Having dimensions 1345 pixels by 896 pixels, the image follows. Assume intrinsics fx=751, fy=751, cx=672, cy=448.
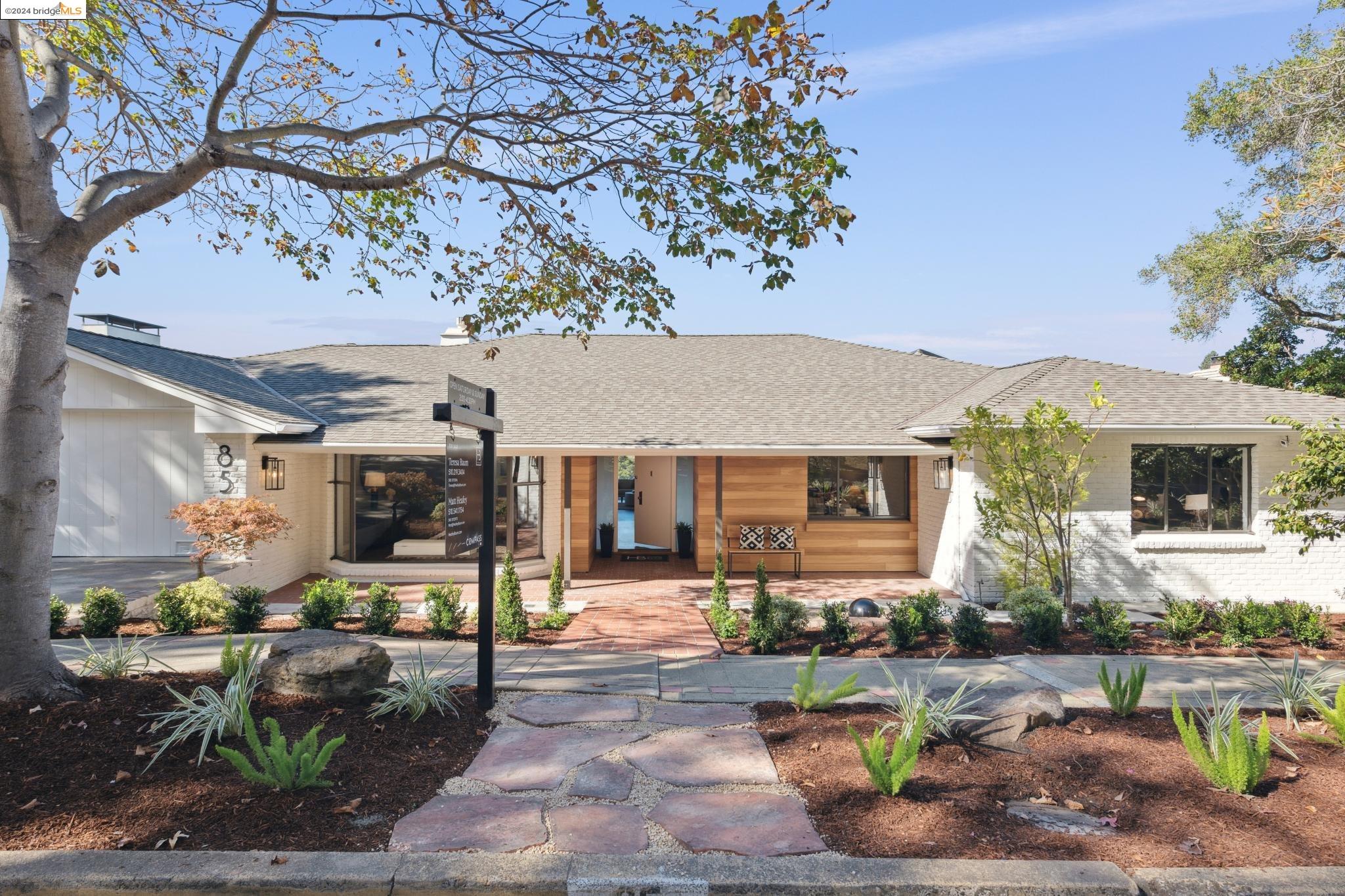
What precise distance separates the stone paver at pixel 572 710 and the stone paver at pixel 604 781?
2.78 ft

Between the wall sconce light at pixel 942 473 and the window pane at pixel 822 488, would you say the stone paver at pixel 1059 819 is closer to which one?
the wall sconce light at pixel 942 473

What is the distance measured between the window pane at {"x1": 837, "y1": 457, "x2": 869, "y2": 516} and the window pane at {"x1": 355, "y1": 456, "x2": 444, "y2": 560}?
7268 mm

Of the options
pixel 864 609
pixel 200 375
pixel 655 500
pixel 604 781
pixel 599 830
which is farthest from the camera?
pixel 655 500

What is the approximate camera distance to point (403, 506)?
13336 mm

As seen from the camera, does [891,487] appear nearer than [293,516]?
No

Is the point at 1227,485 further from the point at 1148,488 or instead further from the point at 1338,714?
the point at 1338,714

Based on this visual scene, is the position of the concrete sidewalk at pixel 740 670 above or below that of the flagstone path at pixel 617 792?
below

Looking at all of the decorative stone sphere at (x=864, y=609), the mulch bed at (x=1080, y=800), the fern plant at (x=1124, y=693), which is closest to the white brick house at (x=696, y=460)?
the decorative stone sphere at (x=864, y=609)

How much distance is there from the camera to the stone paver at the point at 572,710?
5602 millimetres

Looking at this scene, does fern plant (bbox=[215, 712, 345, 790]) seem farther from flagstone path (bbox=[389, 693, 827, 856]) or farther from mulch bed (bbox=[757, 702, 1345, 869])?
mulch bed (bbox=[757, 702, 1345, 869])

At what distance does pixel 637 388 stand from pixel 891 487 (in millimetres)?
5190

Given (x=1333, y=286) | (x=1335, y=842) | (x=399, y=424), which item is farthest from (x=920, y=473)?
(x=1333, y=286)

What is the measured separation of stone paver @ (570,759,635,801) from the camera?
4.28 meters

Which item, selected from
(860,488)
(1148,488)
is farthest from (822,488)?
(1148,488)
